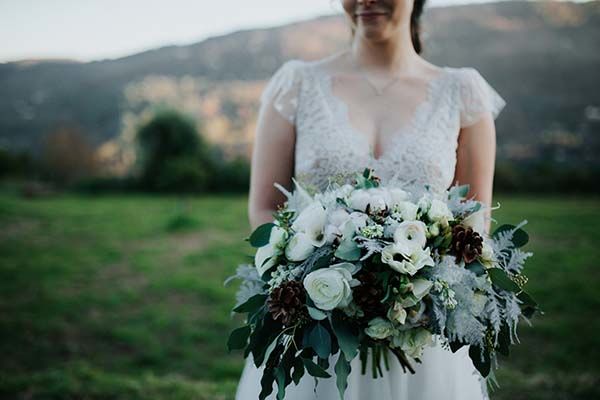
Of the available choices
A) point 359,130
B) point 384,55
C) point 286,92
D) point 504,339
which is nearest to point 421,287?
point 504,339

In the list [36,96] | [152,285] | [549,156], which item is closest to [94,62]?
[36,96]

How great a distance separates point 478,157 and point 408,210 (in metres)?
0.94

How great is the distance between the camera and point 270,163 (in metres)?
2.22

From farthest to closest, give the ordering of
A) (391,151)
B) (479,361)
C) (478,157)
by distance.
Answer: (478,157) → (391,151) → (479,361)

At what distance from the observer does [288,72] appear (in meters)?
2.40

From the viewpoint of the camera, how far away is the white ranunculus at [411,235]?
56.6 inches

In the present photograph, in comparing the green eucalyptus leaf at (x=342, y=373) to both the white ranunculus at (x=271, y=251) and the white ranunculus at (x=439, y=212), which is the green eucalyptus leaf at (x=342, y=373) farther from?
the white ranunculus at (x=439, y=212)

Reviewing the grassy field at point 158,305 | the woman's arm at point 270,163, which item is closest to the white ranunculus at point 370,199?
the woman's arm at point 270,163

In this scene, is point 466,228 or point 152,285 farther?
point 152,285

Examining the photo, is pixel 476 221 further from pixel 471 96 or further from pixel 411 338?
pixel 471 96

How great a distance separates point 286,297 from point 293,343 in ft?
0.63

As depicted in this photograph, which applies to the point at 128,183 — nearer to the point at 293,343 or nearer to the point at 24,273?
the point at 24,273

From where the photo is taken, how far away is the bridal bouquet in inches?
56.7

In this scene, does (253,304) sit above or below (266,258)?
below
